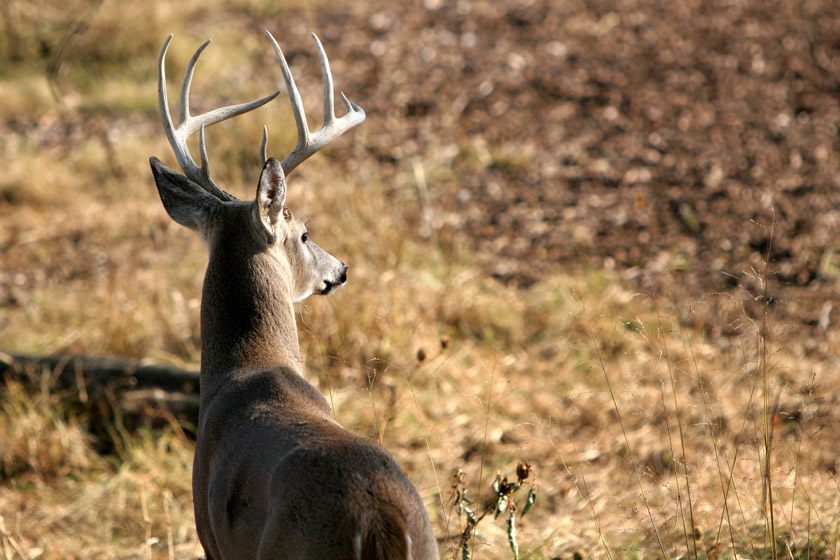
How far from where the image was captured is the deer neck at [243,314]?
3.20 metres

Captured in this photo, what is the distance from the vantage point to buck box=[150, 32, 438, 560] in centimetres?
220

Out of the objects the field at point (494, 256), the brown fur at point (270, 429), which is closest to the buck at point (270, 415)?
the brown fur at point (270, 429)

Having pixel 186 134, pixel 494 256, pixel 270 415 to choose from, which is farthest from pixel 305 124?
pixel 494 256

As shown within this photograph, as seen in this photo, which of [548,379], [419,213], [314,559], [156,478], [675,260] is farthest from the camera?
[419,213]

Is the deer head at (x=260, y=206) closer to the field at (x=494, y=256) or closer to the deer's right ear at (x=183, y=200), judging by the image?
the deer's right ear at (x=183, y=200)

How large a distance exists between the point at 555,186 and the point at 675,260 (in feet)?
5.22

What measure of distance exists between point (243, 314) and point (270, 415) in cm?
63

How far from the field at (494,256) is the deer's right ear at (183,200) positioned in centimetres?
68

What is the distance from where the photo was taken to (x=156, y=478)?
189 inches

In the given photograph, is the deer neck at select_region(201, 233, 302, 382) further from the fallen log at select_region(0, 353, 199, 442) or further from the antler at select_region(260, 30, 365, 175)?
the fallen log at select_region(0, 353, 199, 442)

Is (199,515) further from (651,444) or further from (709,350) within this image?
(709,350)

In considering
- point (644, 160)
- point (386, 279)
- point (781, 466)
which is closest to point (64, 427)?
point (386, 279)

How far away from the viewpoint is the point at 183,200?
3.54 metres

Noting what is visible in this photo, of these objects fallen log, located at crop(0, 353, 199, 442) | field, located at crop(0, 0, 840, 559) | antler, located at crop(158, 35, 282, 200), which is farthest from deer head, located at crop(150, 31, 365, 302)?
fallen log, located at crop(0, 353, 199, 442)
